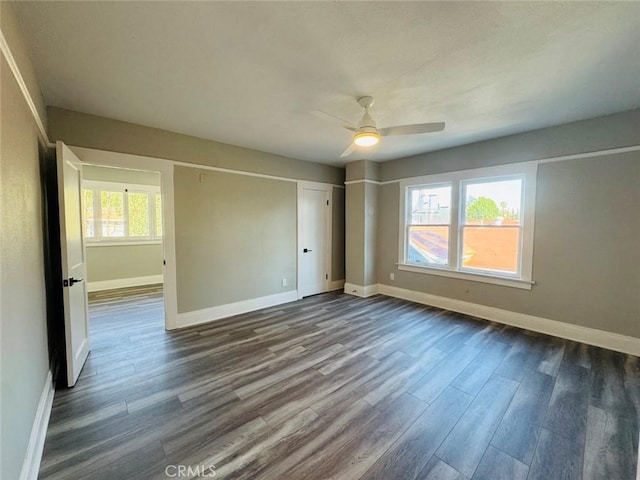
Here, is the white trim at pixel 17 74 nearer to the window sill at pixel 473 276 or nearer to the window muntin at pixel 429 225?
the window muntin at pixel 429 225

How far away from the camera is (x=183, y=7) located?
5.02ft

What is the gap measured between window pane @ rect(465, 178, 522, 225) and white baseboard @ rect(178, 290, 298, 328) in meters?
3.30

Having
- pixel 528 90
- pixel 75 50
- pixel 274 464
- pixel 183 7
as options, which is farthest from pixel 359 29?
pixel 274 464

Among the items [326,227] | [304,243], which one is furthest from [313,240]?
[326,227]

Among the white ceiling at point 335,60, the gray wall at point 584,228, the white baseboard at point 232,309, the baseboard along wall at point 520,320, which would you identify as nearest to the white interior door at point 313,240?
the white baseboard at point 232,309

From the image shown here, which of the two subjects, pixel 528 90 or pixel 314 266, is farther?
pixel 314 266

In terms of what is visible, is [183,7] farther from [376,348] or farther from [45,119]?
[376,348]

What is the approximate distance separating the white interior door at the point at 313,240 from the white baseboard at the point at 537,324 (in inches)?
64.9

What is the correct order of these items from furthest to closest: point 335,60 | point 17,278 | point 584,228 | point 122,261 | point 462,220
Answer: point 122,261 → point 462,220 → point 584,228 → point 335,60 → point 17,278

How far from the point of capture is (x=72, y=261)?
248cm

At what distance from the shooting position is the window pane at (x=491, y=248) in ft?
12.5

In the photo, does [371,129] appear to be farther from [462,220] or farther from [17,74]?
[462,220]

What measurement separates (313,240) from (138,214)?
4.13 metres

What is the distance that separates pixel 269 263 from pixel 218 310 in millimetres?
1104
